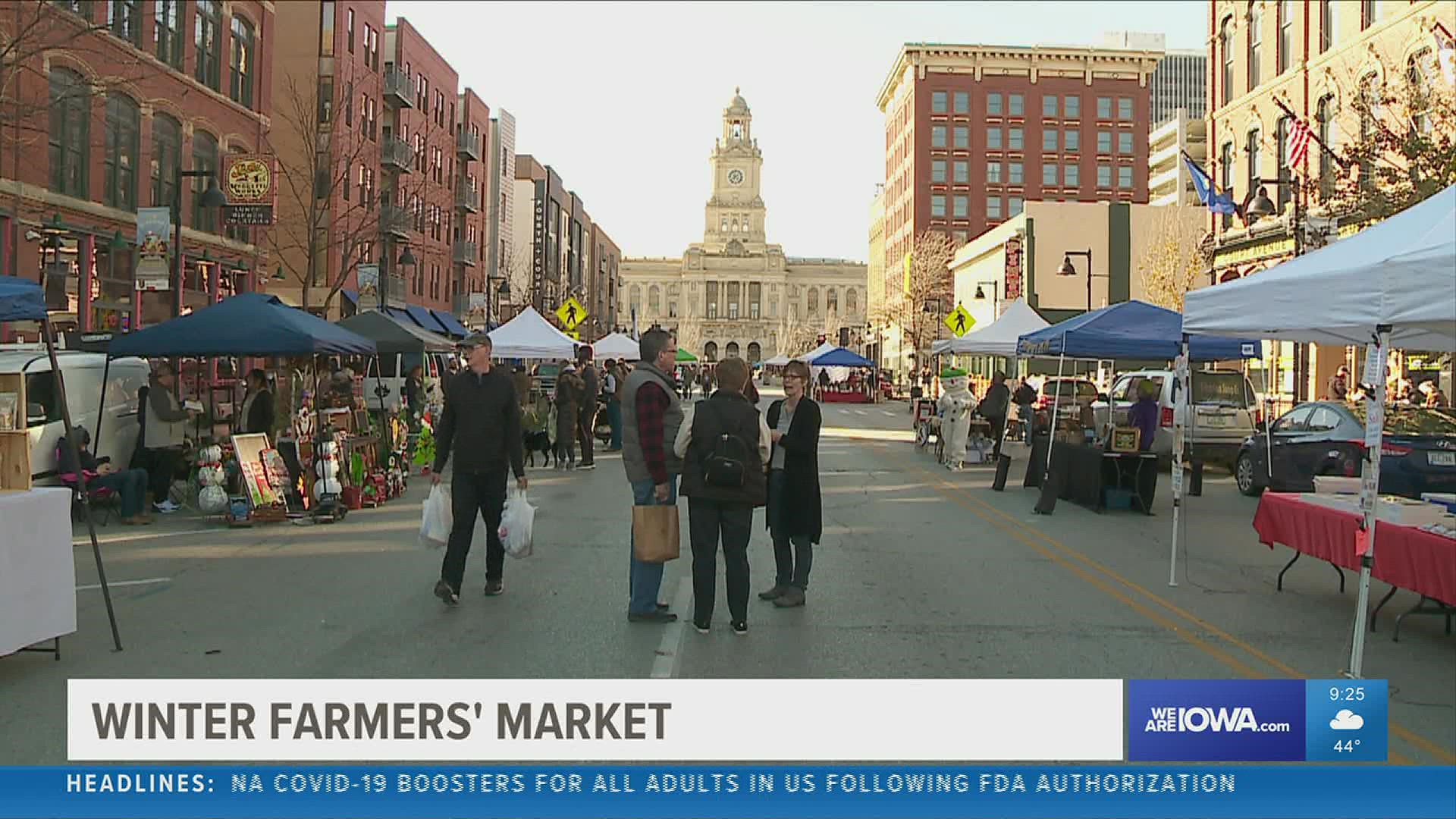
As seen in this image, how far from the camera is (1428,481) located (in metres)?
14.2

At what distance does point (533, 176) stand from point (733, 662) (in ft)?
269

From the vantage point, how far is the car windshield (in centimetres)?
1472

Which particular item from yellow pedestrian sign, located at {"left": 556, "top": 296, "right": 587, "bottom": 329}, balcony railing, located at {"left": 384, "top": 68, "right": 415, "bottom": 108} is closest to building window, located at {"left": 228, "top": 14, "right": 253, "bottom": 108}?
yellow pedestrian sign, located at {"left": 556, "top": 296, "right": 587, "bottom": 329}

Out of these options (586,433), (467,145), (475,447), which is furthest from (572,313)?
(467,145)

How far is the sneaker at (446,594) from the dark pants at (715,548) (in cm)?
199

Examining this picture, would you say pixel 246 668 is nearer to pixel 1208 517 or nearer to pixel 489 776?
pixel 489 776

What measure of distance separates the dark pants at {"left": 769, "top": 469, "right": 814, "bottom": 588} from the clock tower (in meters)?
172

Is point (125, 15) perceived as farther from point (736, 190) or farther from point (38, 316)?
point (736, 190)

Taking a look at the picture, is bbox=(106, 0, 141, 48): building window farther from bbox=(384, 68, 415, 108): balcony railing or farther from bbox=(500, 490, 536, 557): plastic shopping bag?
bbox=(384, 68, 415, 108): balcony railing

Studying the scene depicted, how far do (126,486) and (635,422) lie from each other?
319 inches

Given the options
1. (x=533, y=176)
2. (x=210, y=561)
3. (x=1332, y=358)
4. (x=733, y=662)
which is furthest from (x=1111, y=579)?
(x=533, y=176)

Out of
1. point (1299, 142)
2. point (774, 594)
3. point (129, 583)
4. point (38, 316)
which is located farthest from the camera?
point (1299, 142)

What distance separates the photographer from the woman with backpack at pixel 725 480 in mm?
7656

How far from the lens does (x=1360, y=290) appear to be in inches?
275
